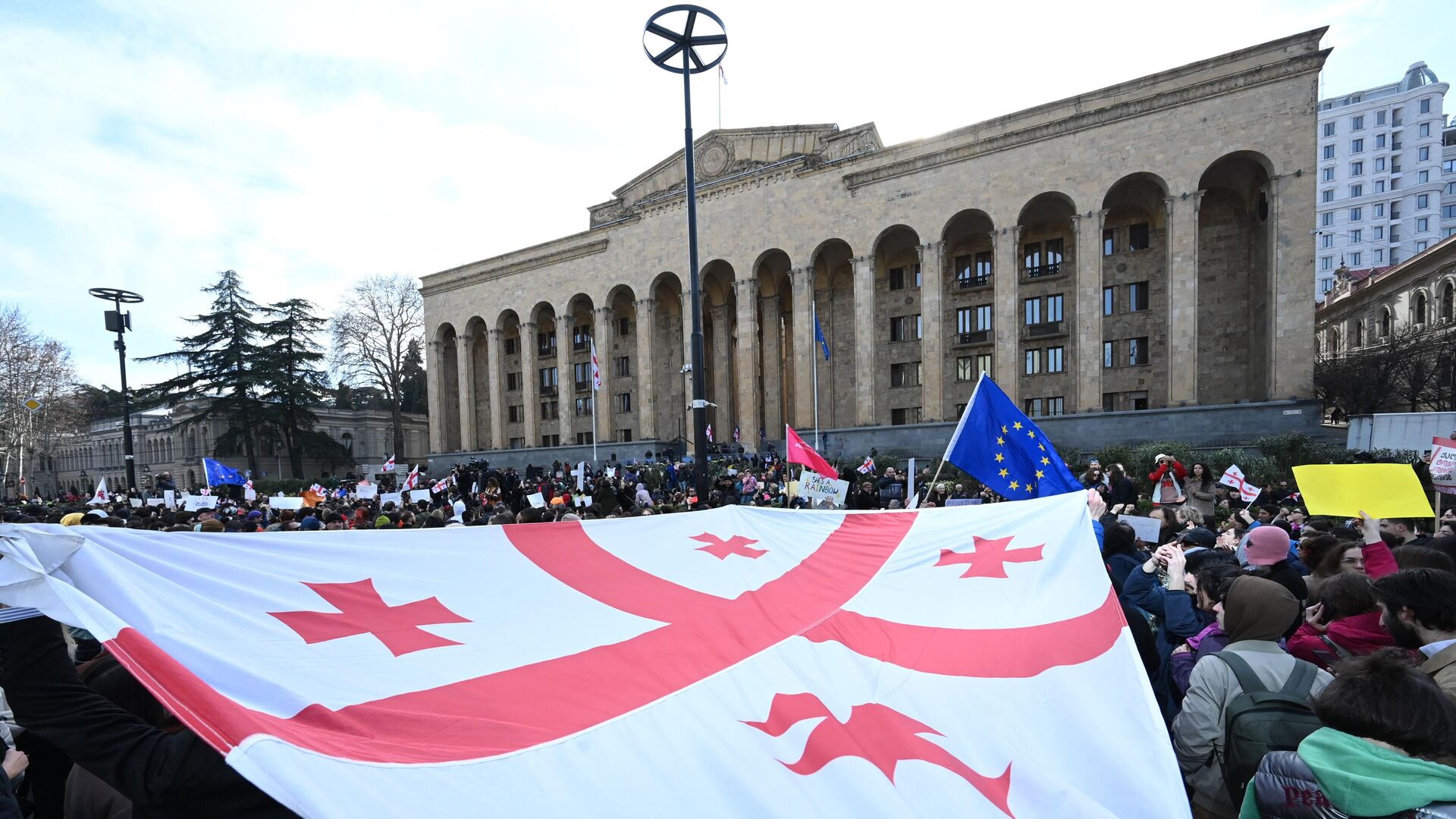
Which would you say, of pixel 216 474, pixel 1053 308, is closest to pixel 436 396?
pixel 216 474

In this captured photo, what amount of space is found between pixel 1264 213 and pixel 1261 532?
3200 cm

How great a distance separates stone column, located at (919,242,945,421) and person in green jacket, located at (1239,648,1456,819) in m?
30.6

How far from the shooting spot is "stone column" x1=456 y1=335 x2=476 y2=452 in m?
48.8

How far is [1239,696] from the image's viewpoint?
264cm

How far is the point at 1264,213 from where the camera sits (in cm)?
2806

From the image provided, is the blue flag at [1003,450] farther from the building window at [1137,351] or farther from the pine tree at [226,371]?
the pine tree at [226,371]

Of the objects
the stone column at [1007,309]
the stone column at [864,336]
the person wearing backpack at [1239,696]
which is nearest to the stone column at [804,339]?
the stone column at [864,336]

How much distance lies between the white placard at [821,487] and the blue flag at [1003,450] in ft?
15.1

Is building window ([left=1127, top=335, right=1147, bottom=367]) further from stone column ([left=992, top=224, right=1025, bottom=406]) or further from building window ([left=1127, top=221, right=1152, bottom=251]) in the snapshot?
stone column ([left=992, top=224, right=1025, bottom=406])

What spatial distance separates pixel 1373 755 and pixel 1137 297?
3489 cm

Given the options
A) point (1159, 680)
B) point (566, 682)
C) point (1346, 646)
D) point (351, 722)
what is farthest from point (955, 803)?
point (1159, 680)

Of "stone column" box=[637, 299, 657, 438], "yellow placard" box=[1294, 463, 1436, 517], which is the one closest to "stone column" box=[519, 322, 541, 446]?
"stone column" box=[637, 299, 657, 438]

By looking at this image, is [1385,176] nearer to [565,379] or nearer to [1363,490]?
[565,379]

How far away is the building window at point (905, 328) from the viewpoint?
119 ft
